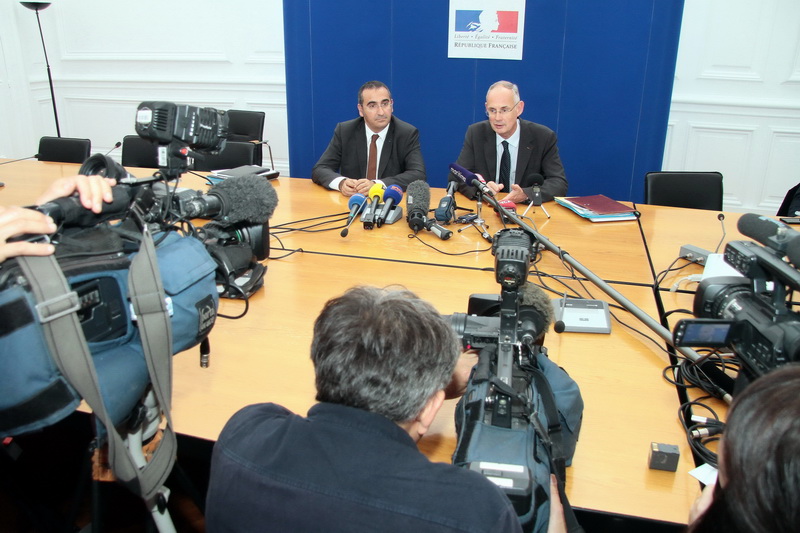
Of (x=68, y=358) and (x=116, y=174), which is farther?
(x=116, y=174)

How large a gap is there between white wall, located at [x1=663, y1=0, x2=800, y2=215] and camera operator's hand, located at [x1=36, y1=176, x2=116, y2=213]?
432cm

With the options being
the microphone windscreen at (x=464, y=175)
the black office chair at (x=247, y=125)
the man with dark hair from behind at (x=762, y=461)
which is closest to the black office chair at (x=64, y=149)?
the black office chair at (x=247, y=125)

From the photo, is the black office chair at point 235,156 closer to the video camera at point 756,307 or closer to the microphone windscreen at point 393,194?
the microphone windscreen at point 393,194

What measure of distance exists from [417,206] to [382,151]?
1.08m

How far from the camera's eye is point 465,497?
76cm

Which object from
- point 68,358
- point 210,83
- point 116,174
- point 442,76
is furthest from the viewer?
point 210,83

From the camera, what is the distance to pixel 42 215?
95cm

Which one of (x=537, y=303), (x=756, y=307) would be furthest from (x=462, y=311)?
(x=756, y=307)

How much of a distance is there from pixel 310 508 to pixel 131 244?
22.5 inches

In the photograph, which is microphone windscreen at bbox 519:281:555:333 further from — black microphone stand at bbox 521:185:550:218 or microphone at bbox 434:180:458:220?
black microphone stand at bbox 521:185:550:218

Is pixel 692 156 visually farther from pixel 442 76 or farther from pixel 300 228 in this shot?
pixel 300 228

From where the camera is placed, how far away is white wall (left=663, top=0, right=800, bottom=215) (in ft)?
13.5

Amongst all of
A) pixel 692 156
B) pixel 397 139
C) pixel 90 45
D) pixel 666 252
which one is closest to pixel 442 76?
pixel 397 139

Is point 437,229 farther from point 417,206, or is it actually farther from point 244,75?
point 244,75
